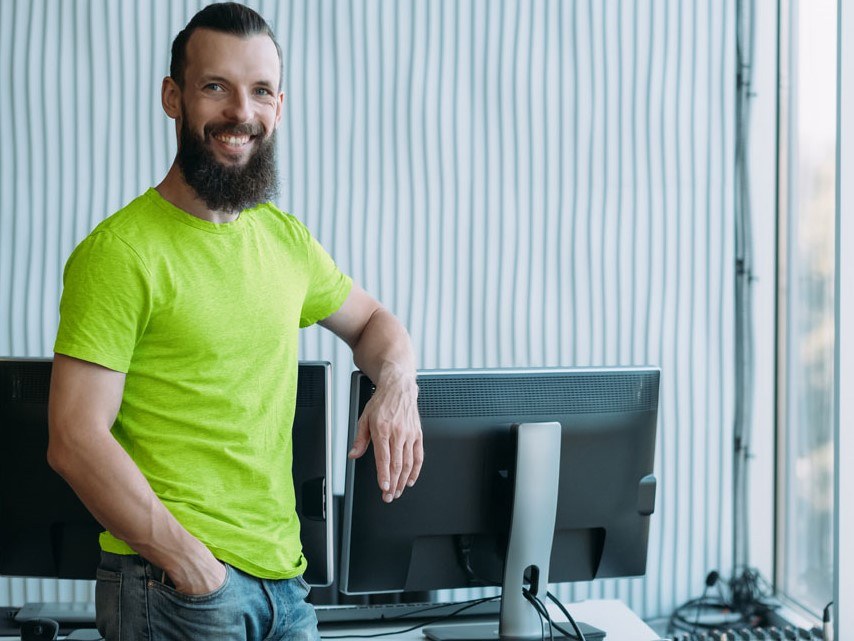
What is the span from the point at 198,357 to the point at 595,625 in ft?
3.24

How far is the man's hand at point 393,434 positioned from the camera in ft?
4.85

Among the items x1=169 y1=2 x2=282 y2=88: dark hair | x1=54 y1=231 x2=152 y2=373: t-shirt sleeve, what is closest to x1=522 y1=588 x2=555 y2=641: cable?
x1=54 y1=231 x2=152 y2=373: t-shirt sleeve

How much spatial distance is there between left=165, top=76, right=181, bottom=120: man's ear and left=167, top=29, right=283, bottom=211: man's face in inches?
0.5

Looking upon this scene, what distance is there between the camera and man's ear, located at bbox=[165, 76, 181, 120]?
57.9 inches

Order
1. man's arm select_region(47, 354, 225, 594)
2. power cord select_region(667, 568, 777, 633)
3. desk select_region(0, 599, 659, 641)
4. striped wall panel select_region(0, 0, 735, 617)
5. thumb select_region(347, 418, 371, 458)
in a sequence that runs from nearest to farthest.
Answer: man's arm select_region(47, 354, 225, 594)
thumb select_region(347, 418, 371, 458)
desk select_region(0, 599, 659, 641)
striped wall panel select_region(0, 0, 735, 617)
power cord select_region(667, 568, 777, 633)

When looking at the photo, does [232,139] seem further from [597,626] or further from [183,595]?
[597,626]

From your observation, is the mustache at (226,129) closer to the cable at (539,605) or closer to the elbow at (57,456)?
the elbow at (57,456)

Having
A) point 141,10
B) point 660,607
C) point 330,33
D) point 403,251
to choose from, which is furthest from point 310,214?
point 660,607

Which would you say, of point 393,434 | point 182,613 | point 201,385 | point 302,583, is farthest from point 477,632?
point 201,385

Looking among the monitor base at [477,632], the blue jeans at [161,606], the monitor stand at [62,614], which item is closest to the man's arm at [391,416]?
the blue jeans at [161,606]

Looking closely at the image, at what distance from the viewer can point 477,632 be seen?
5.84 ft

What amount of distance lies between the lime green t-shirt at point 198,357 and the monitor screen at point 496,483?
173mm

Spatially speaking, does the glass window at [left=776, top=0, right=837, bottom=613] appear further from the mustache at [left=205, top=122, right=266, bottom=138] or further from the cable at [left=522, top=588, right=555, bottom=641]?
the mustache at [left=205, top=122, right=266, bottom=138]
